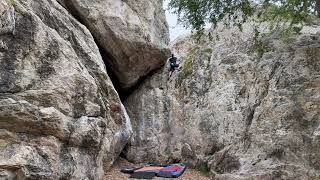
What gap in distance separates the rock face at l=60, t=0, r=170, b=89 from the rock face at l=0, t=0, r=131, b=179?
2.95m

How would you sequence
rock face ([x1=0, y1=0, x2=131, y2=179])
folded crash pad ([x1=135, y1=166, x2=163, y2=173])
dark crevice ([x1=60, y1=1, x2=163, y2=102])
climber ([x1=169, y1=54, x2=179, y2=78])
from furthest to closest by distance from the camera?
1. climber ([x1=169, y1=54, x2=179, y2=78])
2. dark crevice ([x1=60, y1=1, x2=163, y2=102])
3. folded crash pad ([x1=135, y1=166, x2=163, y2=173])
4. rock face ([x1=0, y1=0, x2=131, y2=179])

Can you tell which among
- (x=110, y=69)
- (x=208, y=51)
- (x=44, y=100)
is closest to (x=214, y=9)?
(x=208, y=51)

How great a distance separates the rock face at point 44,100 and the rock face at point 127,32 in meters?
2.95

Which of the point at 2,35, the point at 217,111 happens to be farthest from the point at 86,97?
the point at 217,111

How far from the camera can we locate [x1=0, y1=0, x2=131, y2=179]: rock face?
8.17 m

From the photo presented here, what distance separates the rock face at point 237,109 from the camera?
11516 mm

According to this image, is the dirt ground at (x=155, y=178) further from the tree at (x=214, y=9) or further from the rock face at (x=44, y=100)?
the tree at (x=214, y=9)

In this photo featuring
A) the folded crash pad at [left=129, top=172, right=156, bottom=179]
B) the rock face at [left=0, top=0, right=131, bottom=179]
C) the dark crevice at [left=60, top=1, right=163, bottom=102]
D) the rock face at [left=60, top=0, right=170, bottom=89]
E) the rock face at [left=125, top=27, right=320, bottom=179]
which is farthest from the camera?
the rock face at [left=60, top=0, right=170, bottom=89]

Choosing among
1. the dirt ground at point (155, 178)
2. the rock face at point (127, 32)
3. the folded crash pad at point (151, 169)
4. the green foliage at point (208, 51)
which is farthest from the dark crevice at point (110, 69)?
the folded crash pad at point (151, 169)

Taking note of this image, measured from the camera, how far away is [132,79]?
1592 centimetres

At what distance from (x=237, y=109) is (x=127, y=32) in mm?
5261

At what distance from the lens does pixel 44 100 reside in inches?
347

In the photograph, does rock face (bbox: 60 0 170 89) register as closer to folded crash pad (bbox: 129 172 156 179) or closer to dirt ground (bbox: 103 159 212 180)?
dirt ground (bbox: 103 159 212 180)

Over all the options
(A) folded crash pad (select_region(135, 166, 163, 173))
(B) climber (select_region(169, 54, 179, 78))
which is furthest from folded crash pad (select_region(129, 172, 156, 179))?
(B) climber (select_region(169, 54, 179, 78))
